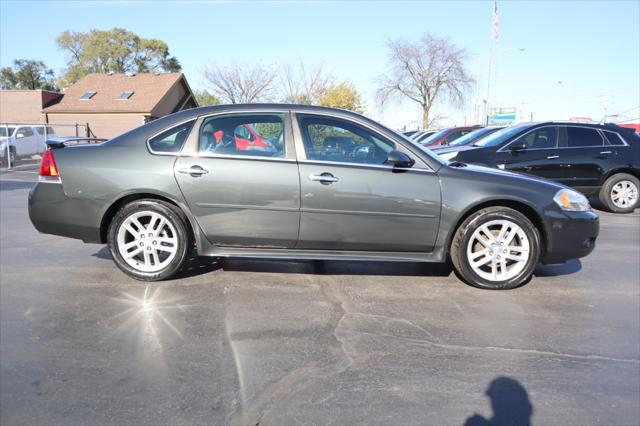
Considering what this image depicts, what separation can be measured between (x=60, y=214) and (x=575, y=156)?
8.42 meters

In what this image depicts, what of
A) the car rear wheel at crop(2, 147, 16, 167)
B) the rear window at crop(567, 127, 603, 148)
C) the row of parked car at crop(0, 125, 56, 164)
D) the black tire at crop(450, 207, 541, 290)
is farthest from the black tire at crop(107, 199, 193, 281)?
the row of parked car at crop(0, 125, 56, 164)

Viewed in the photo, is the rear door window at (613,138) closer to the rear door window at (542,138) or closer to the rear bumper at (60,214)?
the rear door window at (542,138)

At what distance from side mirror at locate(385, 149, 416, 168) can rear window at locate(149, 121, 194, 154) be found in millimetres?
1811

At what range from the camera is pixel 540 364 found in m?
3.04

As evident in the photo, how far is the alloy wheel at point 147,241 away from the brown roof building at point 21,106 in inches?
1571

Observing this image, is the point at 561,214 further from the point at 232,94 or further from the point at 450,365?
the point at 232,94

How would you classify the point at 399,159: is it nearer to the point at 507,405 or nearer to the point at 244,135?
the point at 244,135

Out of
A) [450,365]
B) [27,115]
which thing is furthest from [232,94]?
[450,365]

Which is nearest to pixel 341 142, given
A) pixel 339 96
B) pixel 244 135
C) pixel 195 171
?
pixel 244 135

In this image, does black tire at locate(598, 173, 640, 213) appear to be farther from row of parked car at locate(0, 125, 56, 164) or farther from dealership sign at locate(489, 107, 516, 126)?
dealership sign at locate(489, 107, 516, 126)

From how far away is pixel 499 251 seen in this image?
4.47m

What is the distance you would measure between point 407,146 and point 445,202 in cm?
60

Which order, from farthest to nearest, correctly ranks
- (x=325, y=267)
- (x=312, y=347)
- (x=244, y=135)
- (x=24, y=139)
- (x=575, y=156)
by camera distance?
1. (x=24, y=139)
2. (x=575, y=156)
3. (x=325, y=267)
4. (x=244, y=135)
5. (x=312, y=347)

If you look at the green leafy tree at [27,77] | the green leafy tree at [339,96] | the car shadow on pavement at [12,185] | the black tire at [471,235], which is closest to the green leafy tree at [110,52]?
the green leafy tree at [27,77]
